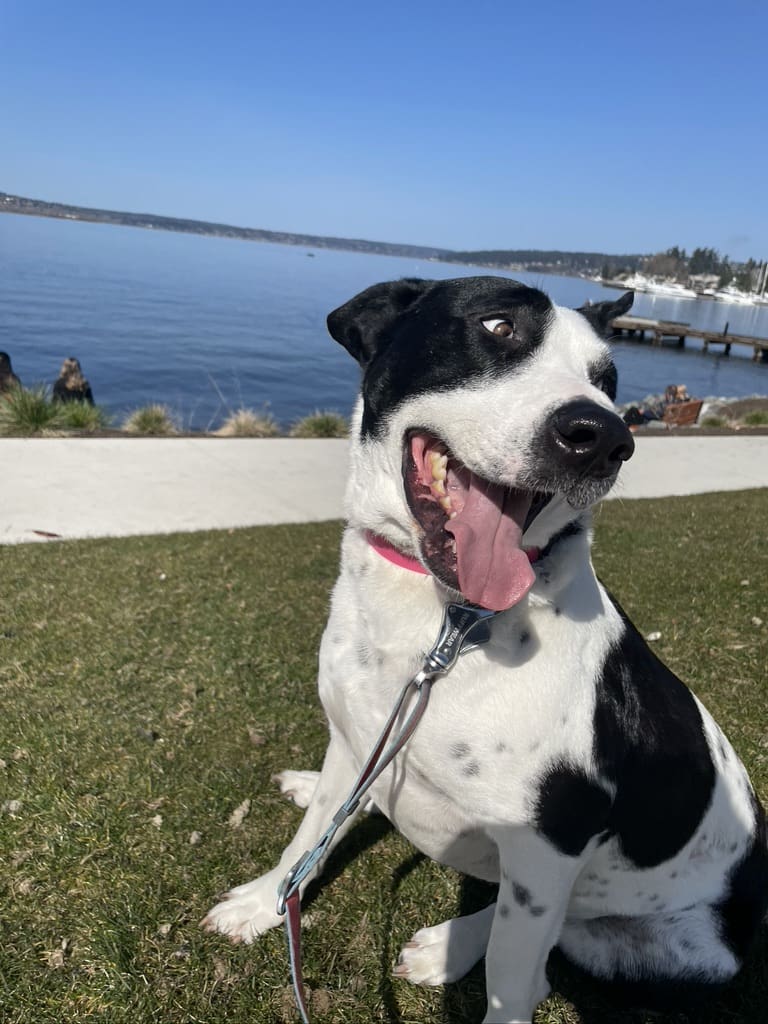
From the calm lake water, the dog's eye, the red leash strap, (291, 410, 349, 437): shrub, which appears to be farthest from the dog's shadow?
(291, 410, 349, 437): shrub

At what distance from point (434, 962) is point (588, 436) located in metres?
2.05

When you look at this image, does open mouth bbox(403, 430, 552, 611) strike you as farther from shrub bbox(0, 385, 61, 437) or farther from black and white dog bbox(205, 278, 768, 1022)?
shrub bbox(0, 385, 61, 437)

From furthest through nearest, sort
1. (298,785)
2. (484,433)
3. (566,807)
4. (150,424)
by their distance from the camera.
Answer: (150,424) → (298,785) → (566,807) → (484,433)

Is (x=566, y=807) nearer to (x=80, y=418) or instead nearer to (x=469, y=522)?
(x=469, y=522)

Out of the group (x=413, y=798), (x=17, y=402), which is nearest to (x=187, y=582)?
(x=413, y=798)

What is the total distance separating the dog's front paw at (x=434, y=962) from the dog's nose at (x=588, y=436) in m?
1.92

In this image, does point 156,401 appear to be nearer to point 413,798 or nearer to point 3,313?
point 3,313

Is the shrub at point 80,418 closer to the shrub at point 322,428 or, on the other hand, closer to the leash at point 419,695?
the shrub at point 322,428

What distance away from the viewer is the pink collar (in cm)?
221

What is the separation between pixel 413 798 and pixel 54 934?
153 cm

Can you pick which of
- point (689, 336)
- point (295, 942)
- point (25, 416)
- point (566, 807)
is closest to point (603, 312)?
point (566, 807)

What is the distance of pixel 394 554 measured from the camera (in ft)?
7.43

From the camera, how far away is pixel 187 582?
6.01 m

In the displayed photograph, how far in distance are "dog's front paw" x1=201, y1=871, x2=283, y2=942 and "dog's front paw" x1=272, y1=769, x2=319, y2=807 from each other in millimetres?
625
